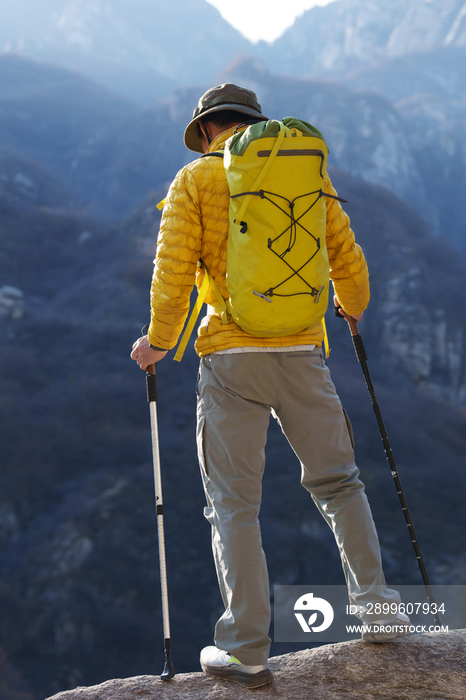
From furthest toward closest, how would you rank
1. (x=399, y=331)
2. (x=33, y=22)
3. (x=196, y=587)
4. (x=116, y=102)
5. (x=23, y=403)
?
(x=33, y=22)
(x=116, y=102)
(x=399, y=331)
(x=23, y=403)
(x=196, y=587)

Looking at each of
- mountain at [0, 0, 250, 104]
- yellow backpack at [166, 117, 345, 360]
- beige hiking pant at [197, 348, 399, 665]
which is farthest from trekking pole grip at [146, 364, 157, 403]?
mountain at [0, 0, 250, 104]

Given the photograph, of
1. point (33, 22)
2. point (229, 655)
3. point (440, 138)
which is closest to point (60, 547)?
point (229, 655)

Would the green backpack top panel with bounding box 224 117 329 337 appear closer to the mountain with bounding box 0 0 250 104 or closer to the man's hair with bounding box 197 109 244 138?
the man's hair with bounding box 197 109 244 138

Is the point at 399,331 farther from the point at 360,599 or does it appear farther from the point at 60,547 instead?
the point at 360,599

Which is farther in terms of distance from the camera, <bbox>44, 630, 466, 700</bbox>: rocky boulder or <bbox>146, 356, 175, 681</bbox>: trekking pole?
<bbox>146, 356, 175, 681</bbox>: trekking pole

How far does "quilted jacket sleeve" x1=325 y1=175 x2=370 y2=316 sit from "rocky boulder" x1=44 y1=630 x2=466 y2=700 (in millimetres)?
1437

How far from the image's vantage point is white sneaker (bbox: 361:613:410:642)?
7.47ft

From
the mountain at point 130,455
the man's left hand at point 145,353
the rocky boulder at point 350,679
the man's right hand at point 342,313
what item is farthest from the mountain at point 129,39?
the rocky boulder at point 350,679

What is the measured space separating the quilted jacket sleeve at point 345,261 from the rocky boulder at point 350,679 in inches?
56.6

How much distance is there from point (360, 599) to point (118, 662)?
21077 millimetres

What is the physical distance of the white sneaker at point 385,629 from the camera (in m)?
2.28

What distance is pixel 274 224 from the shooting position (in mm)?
2049

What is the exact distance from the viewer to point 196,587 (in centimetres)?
2277

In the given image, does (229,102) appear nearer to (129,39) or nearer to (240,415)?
(240,415)
